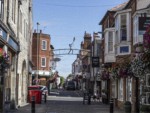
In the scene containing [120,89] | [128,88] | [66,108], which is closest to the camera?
[128,88]

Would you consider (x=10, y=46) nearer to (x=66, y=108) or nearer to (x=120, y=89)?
(x=66, y=108)

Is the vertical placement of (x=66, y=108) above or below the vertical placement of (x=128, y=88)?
below

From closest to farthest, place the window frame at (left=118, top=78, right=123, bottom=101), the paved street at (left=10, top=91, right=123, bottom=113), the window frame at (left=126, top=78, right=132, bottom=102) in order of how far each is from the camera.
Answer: the paved street at (left=10, top=91, right=123, bottom=113) → the window frame at (left=126, top=78, right=132, bottom=102) → the window frame at (left=118, top=78, right=123, bottom=101)

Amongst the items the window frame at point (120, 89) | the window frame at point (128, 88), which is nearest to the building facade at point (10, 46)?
the window frame at point (128, 88)

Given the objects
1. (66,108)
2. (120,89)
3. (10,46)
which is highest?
(10,46)

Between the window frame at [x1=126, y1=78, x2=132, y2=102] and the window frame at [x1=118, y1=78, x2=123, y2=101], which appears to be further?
the window frame at [x1=118, y1=78, x2=123, y2=101]

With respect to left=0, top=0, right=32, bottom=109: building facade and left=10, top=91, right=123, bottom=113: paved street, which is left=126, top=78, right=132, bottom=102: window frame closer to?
left=10, top=91, right=123, bottom=113: paved street

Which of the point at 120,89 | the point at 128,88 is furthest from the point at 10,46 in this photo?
the point at 120,89

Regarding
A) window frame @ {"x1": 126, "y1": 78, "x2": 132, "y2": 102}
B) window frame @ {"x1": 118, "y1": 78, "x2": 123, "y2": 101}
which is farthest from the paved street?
window frame @ {"x1": 118, "y1": 78, "x2": 123, "y2": 101}

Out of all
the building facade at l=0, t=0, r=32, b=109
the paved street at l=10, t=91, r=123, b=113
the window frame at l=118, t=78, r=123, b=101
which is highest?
the building facade at l=0, t=0, r=32, b=109

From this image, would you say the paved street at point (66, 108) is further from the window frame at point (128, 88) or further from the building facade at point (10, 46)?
the building facade at point (10, 46)

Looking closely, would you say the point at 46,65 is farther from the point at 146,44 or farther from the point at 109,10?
the point at 146,44

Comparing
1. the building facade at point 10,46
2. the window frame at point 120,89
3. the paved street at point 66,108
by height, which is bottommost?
the paved street at point 66,108

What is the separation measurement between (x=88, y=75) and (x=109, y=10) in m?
37.4
